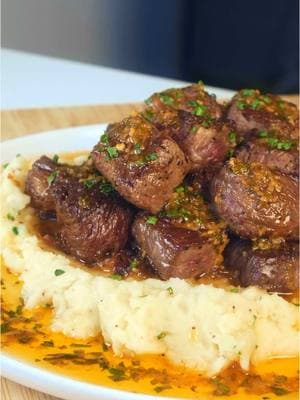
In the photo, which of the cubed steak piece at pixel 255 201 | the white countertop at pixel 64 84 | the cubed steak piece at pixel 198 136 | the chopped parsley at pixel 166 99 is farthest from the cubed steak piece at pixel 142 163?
the white countertop at pixel 64 84

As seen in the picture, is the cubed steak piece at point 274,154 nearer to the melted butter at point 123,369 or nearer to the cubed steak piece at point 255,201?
the cubed steak piece at point 255,201

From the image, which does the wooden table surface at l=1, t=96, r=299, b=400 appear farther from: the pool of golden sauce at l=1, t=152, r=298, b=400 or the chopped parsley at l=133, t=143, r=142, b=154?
the pool of golden sauce at l=1, t=152, r=298, b=400

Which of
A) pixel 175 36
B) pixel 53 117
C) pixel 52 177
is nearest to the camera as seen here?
pixel 52 177

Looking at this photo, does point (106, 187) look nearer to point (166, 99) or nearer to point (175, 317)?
point (166, 99)

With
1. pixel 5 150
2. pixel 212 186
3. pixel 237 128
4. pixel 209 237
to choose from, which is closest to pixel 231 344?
pixel 209 237

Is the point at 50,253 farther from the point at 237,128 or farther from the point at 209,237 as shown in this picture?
the point at 237,128

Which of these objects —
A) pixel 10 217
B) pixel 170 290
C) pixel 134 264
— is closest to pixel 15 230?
pixel 10 217
